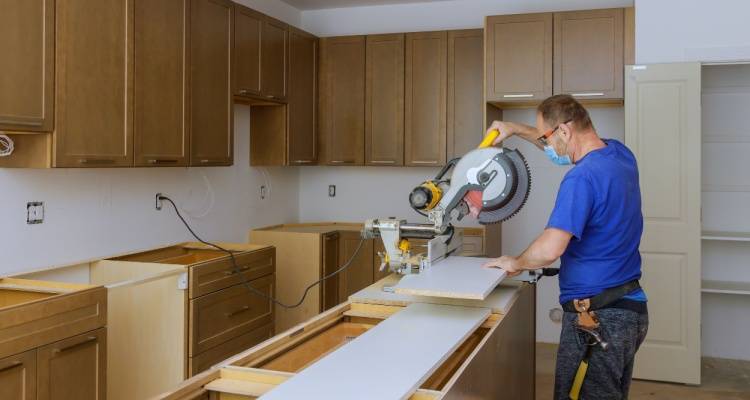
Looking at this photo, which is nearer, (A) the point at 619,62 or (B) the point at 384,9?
(A) the point at 619,62

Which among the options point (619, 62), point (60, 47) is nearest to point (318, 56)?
point (619, 62)

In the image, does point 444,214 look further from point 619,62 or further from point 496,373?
point 619,62

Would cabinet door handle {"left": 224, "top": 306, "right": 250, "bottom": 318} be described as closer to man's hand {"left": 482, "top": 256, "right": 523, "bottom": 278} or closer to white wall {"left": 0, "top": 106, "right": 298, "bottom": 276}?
white wall {"left": 0, "top": 106, "right": 298, "bottom": 276}

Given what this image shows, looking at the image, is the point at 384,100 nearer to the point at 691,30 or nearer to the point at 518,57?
the point at 518,57

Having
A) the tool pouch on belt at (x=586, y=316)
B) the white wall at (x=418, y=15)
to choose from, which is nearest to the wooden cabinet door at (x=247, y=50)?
the white wall at (x=418, y=15)

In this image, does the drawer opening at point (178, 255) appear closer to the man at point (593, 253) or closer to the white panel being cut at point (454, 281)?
the white panel being cut at point (454, 281)

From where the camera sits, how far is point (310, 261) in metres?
5.01

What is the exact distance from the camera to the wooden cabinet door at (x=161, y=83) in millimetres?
3430

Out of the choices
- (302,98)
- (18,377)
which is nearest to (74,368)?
(18,377)

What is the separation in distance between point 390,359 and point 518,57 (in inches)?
131

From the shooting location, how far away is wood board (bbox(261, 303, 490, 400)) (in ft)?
5.24

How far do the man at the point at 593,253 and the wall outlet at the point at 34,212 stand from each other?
7.32 ft

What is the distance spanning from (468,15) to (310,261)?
2383 millimetres

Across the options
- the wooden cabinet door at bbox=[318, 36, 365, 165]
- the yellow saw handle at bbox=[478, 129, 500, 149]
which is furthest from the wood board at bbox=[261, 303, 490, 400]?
the wooden cabinet door at bbox=[318, 36, 365, 165]
